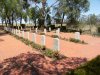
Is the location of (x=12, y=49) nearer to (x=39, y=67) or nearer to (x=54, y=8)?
(x=39, y=67)

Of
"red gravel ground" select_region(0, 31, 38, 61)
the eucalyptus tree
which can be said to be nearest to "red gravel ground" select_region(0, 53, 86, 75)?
"red gravel ground" select_region(0, 31, 38, 61)

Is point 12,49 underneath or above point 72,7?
underneath

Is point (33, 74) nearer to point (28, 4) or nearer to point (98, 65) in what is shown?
point (98, 65)

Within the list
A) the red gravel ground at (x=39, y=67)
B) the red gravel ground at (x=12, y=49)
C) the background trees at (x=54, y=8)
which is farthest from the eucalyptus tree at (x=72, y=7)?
the red gravel ground at (x=39, y=67)

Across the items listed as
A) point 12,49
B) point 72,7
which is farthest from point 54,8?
point 12,49

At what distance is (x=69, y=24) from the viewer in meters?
59.6

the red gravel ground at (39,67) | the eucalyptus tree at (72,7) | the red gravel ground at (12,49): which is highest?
the eucalyptus tree at (72,7)

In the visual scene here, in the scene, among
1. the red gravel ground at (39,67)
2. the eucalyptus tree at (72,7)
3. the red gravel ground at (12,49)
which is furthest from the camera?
the eucalyptus tree at (72,7)

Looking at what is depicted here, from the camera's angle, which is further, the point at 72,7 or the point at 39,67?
the point at 72,7

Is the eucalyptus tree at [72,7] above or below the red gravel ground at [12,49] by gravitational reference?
above

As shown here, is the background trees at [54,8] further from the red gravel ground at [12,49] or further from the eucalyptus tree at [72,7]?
the red gravel ground at [12,49]

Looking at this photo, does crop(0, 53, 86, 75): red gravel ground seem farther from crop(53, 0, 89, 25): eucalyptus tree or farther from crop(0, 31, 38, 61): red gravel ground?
crop(53, 0, 89, 25): eucalyptus tree

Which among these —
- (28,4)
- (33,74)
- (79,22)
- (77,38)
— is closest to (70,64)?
(33,74)

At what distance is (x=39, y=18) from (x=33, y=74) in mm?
49021
